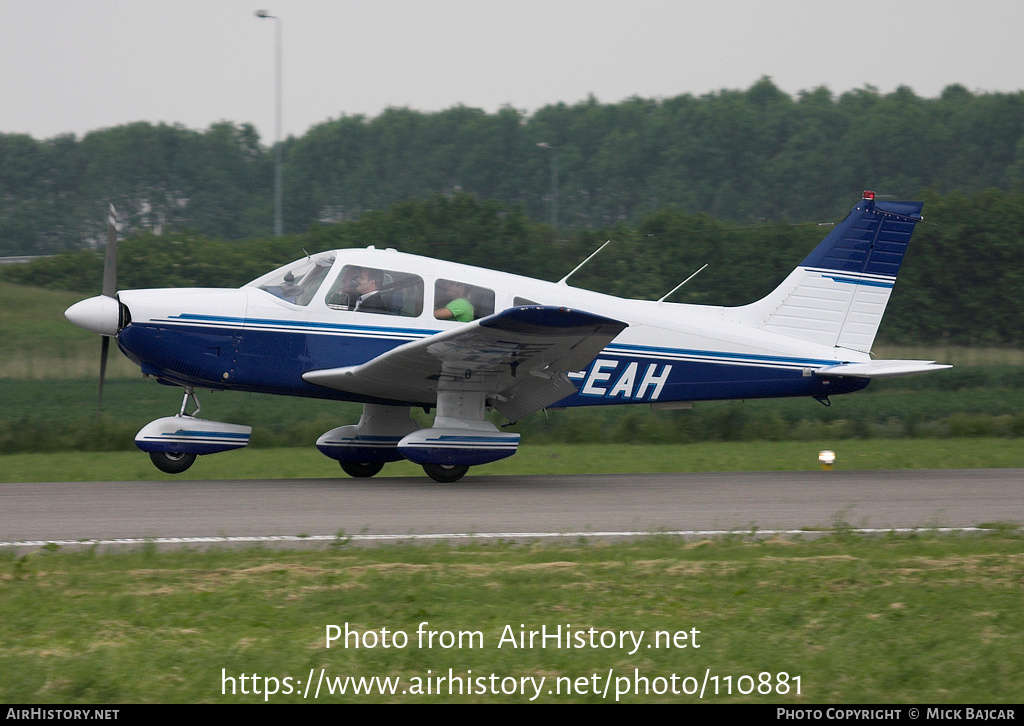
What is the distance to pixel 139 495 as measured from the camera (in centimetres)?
995

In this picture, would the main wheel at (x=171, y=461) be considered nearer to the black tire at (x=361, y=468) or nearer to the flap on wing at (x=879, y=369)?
the black tire at (x=361, y=468)

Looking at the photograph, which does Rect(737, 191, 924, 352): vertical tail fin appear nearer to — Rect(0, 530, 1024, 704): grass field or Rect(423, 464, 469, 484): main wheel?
Rect(423, 464, 469, 484): main wheel

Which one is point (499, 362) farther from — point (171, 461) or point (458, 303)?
point (171, 461)

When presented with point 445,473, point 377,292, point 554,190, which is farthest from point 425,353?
point 554,190

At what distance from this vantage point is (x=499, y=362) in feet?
35.7

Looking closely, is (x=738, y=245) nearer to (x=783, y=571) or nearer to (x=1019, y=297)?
(x=1019, y=297)

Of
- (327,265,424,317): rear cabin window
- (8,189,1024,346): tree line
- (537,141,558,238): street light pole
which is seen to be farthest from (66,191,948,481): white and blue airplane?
(537,141,558,238): street light pole

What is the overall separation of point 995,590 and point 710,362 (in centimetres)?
662

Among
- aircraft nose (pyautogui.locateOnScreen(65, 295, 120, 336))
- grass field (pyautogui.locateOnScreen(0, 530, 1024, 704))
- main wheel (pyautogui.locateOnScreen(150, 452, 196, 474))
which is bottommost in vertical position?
main wheel (pyautogui.locateOnScreen(150, 452, 196, 474))

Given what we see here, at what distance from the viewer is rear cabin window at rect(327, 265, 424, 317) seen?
11422 millimetres

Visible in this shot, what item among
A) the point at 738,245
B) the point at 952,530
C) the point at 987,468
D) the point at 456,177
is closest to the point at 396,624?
the point at 952,530

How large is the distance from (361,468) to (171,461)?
2.07 metres

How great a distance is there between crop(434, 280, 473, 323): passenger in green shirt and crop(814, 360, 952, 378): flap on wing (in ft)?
13.9

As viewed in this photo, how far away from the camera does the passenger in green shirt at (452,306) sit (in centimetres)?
1152
